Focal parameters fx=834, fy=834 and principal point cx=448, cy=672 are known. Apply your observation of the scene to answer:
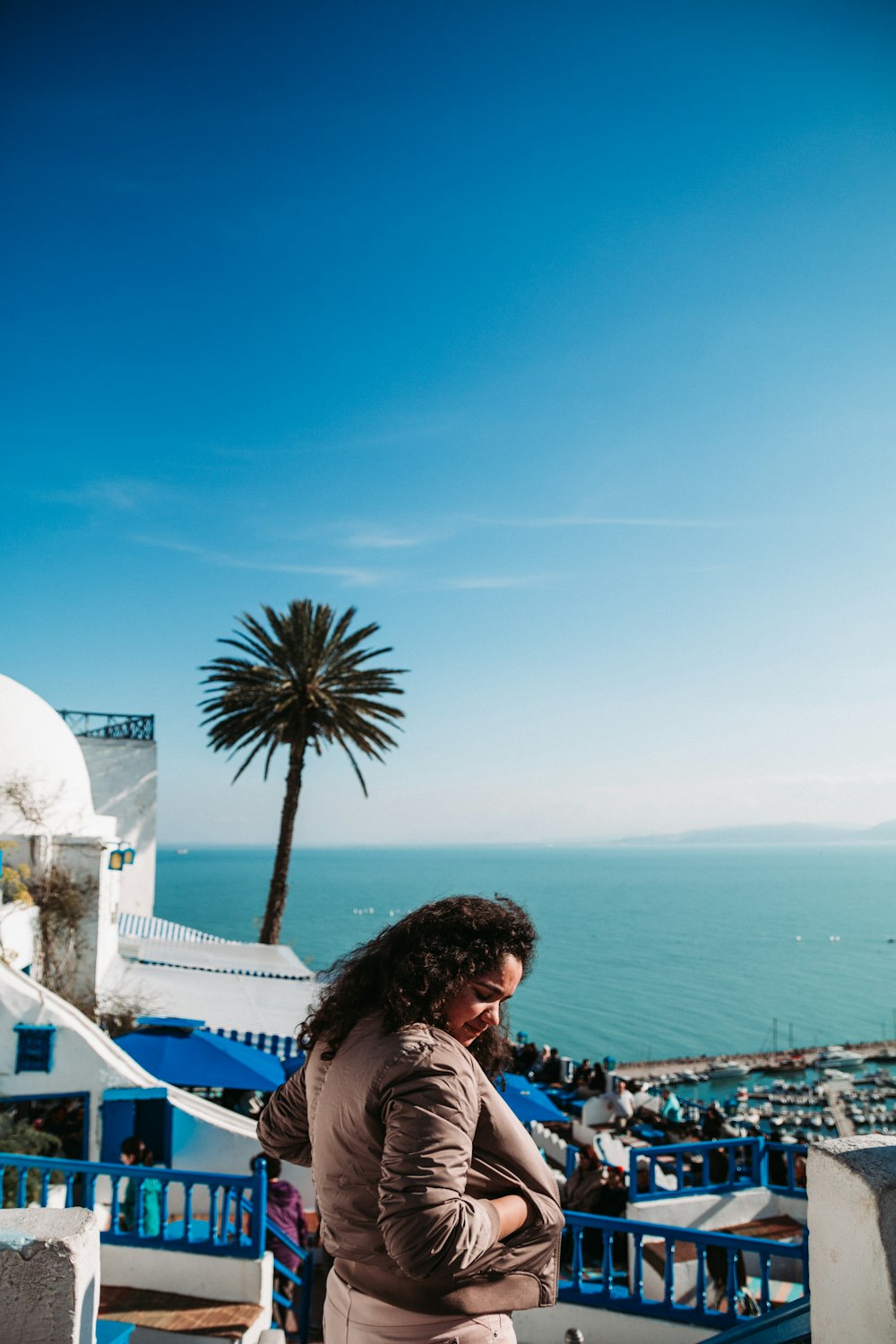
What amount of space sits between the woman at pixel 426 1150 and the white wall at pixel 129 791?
2792 centimetres

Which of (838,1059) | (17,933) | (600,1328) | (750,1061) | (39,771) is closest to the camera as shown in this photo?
(600,1328)

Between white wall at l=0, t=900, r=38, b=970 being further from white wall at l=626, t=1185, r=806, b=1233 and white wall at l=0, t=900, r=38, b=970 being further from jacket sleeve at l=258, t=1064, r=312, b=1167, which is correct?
jacket sleeve at l=258, t=1064, r=312, b=1167

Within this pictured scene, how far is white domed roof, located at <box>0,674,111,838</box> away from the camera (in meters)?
14.7

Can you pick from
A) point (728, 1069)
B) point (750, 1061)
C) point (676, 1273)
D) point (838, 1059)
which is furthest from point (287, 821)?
point (838, 1059)

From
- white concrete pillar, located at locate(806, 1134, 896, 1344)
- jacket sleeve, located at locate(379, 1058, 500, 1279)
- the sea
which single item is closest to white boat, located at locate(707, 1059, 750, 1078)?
the sea

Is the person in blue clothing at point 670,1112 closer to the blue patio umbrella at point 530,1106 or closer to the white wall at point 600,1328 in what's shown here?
the blue patio umbrella at point 530,1106

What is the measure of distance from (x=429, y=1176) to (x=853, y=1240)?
132 centimetres

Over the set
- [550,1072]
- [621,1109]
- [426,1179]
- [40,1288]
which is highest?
[426,1179]

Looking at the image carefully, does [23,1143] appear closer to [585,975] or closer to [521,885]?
[585,975]

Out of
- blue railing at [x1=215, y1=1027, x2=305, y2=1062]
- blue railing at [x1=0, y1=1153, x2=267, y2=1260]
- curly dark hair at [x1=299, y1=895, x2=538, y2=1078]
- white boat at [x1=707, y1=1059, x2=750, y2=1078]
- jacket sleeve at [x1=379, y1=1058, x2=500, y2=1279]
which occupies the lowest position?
white boat at [x1=707, y1=1059, x2=750, y2=1078]

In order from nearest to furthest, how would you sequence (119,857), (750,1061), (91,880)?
(91,880)
(119,857)
(750,1061)

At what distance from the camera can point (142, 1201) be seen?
7711 mm

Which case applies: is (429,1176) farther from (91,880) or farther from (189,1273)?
(91,880)

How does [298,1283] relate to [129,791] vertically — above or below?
below
